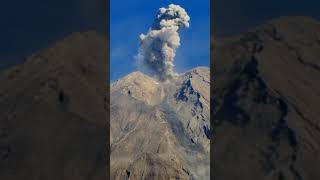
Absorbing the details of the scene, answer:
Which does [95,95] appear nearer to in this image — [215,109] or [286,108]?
[215,109]

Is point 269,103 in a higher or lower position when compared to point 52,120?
higher

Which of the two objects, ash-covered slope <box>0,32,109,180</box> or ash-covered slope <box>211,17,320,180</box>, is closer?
ash-covered slope <box>0,32,109,180</box>

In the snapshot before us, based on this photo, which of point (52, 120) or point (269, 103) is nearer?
point (52, 120)

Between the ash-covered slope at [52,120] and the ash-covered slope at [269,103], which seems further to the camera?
the ash-covered slope at [269,103]
